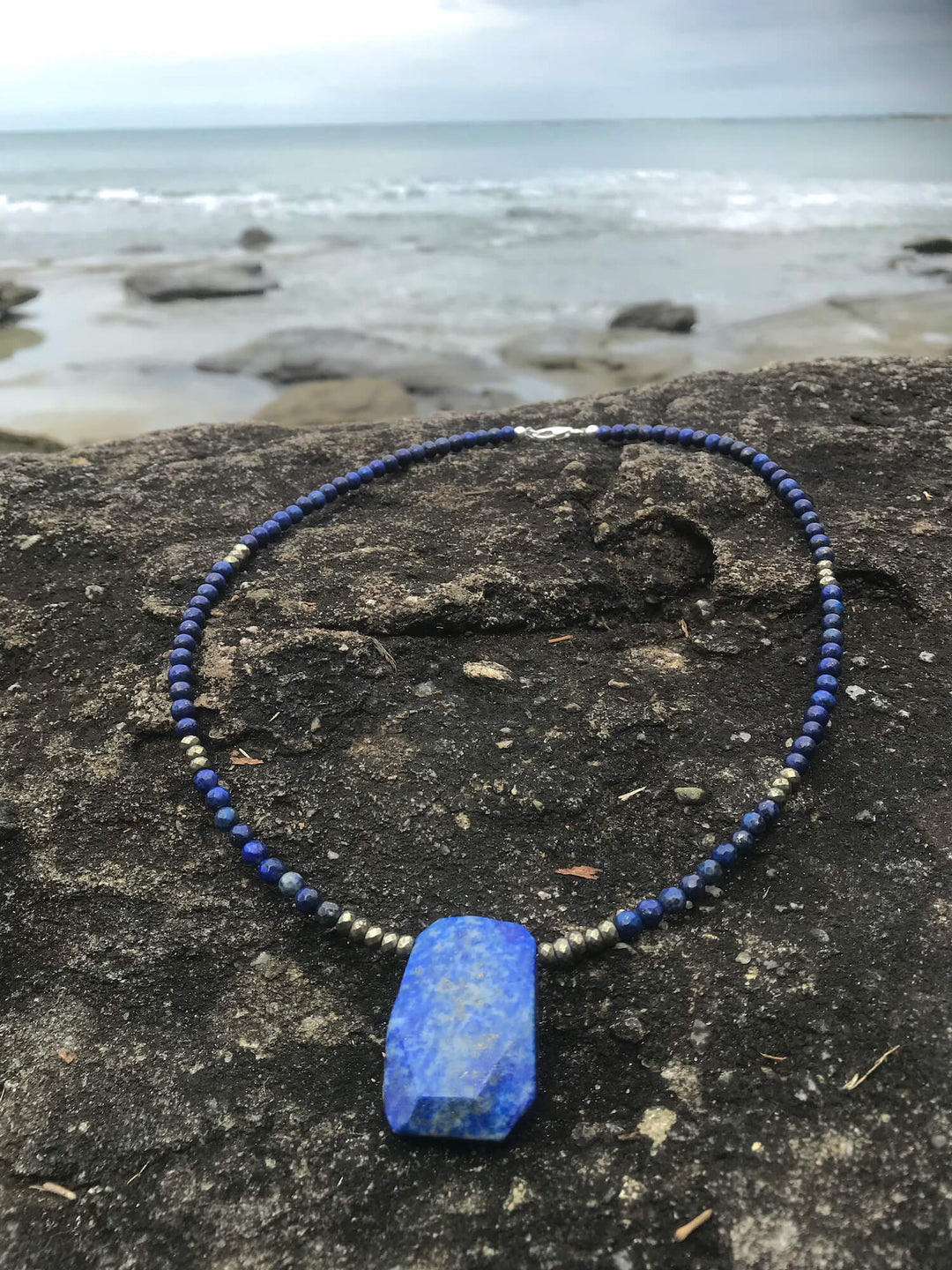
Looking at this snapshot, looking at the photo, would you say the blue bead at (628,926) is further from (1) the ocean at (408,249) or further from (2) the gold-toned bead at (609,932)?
(1) the ocean at (408,249)

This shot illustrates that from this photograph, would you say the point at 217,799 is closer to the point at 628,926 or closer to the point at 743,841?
the point at 628,926

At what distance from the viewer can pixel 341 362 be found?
818 centimetres

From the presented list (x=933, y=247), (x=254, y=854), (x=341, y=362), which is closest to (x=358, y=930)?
(x=254, y=854)

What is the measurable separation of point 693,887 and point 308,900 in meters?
0.94

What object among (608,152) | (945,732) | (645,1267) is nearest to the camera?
Result: (645,1267)

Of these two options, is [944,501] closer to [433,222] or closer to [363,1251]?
[363,1251]

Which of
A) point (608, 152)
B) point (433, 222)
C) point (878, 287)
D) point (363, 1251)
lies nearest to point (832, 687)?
point (363, 1251)

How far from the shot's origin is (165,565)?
3.18 meters

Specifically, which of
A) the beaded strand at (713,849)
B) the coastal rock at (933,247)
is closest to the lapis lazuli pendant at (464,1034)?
the beaded strand at (713,849)

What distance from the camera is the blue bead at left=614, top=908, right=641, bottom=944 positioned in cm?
212

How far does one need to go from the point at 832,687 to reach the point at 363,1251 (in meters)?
1.86

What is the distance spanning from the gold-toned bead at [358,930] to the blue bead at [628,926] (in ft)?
1.95

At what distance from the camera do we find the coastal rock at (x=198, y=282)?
10625 mm

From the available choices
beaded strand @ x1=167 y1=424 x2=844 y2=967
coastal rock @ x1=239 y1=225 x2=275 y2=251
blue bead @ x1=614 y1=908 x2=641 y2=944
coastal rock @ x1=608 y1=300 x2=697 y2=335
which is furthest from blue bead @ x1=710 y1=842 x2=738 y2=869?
coastal rock @ x1=239 y1=225 x2=275 y2=251
